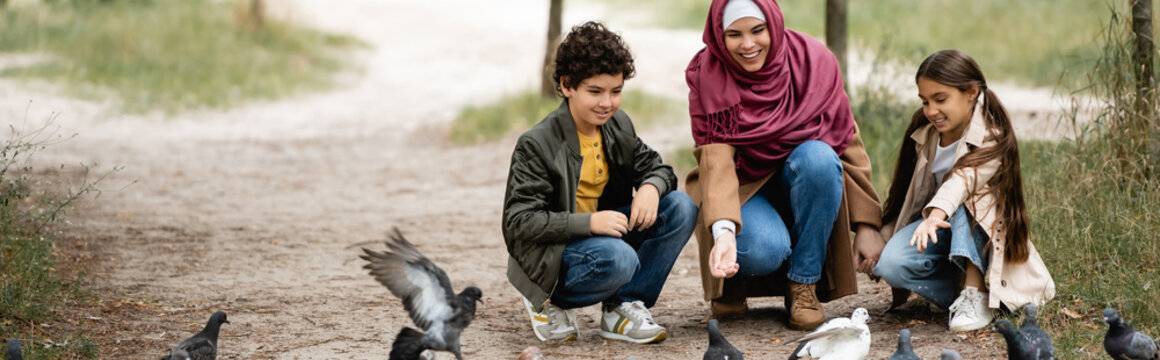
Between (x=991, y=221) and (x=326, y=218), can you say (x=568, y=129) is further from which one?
(x=326, y=218)

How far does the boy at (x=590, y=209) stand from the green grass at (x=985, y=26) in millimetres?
8940

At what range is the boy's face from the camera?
4.31 meters

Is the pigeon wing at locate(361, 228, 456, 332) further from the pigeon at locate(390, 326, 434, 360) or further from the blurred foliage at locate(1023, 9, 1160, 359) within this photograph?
the blurred foliage at locate(1023, 9, 1160, 359)

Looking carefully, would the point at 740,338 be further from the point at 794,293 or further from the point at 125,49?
the point at 125,49

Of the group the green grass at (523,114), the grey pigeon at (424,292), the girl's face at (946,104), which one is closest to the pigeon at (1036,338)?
the girl's face at (946,104)

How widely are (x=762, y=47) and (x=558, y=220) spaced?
1090mm

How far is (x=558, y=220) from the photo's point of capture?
4.23 m

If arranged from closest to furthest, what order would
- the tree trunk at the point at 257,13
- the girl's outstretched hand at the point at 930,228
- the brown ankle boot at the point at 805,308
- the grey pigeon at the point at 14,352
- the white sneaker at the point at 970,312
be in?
the grey pigeon at the point at 14,352, the girl's outstretched hand at the point at 930,228, the white sneaker at the point at 970,312, the brown ankle boot at the point at 805,308, the tree trunk at the point at 257,13

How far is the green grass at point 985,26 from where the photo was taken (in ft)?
45.5

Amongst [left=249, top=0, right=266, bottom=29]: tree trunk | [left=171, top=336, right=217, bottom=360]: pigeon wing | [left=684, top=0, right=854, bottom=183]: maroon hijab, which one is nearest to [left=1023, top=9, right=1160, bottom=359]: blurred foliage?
[left=684, top=0, right=854, bottom=183]: maroon hijab

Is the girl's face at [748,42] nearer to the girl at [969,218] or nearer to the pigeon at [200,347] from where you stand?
the girl at [969,218]

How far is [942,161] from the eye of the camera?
4523mm

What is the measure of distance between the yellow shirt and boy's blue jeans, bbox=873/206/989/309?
1153 millimetres

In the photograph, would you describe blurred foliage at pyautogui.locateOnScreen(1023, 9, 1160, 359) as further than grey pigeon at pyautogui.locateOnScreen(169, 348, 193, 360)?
Yes
